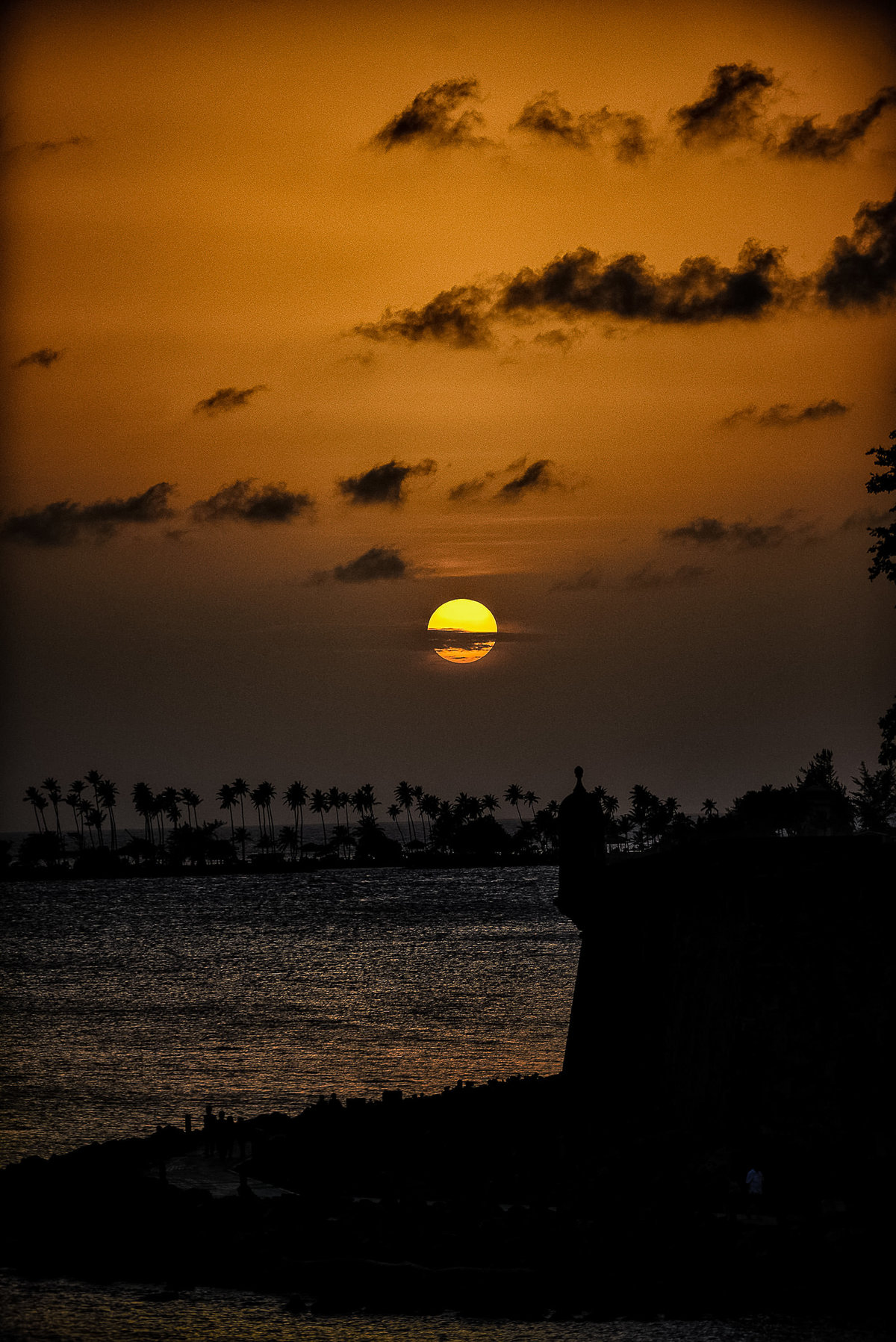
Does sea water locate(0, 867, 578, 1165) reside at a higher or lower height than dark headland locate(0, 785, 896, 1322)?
lower

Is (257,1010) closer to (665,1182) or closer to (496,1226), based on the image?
(496,1226)

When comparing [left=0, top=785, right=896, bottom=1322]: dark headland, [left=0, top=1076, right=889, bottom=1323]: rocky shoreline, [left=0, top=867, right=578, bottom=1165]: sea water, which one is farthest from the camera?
[left=0, top=867, right=578, bottom=1165]: sea water

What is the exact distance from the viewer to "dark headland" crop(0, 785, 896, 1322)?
22641mm

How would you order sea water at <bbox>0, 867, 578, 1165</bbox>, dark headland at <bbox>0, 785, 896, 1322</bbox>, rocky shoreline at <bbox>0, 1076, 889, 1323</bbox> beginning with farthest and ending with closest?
sea water at <bbox>0, 867, 578, 1165</bbox>, dark headland at <bbox>0, 785, 896, 1322</bbox>, rocky shoreline at <bbox>0, 1076, 889, 1323</bbox>

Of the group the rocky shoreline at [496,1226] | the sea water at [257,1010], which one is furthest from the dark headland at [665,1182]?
the sea water at [257,1010]

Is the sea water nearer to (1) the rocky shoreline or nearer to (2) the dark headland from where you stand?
(1) the rocky shoreline

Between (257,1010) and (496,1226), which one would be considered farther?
(257,1010)

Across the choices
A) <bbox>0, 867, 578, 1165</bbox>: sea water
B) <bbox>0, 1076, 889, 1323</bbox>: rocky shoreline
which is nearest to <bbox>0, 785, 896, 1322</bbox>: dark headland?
<bbox>0, 1076, 889, 1323</bbox>: rocky shoreline

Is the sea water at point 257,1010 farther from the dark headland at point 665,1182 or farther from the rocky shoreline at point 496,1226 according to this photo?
the dark headland at point 665,1182

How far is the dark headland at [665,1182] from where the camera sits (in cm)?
2264

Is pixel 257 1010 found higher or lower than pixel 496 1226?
lower

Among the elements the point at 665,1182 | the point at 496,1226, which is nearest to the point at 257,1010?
the point at 496,1226

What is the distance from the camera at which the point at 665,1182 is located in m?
A: 24.1

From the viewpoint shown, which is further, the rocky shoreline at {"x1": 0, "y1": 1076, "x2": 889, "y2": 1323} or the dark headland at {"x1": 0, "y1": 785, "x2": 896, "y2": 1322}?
the dark headland at {"x1": 0, "y1": 785, "x2": 896, "y2": 1322}
